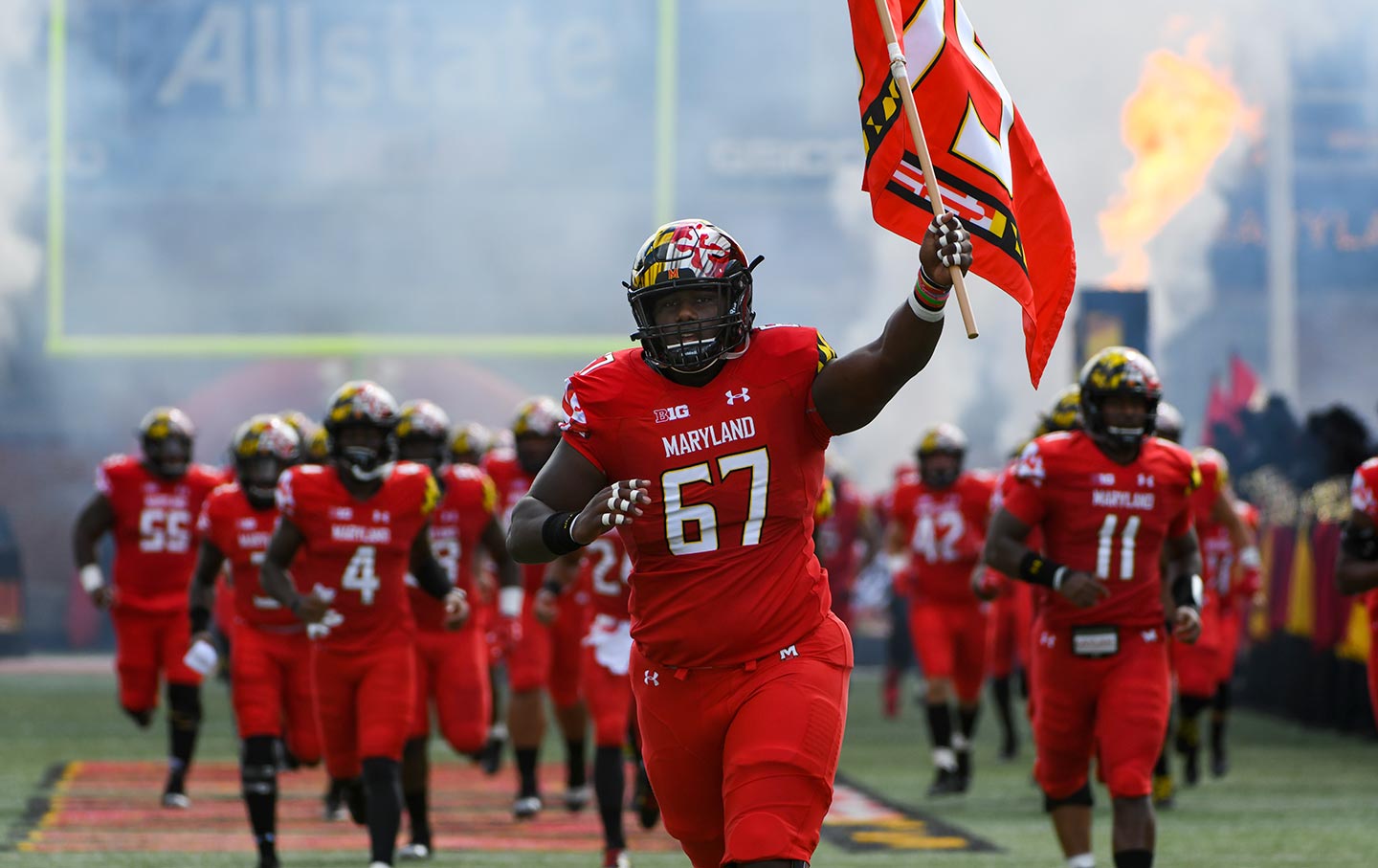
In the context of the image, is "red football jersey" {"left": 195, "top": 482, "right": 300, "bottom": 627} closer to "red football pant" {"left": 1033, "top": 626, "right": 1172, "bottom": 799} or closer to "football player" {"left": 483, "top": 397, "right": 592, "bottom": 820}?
"football player" {"left": 483, "top": 397, "right": 592, "bottom": 820}

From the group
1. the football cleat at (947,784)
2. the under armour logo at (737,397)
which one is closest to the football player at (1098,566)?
the under armour logo at (737,397)

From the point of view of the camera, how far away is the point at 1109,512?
7.88m

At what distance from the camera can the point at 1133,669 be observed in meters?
7.69

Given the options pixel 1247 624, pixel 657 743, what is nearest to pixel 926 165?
pixel 657 743

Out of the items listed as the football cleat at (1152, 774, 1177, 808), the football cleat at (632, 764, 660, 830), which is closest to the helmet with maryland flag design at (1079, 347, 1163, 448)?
the football cleat at (632, 764, 660, 830)

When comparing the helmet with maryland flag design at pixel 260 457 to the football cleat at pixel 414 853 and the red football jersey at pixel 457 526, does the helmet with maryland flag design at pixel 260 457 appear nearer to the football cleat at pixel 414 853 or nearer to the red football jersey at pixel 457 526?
the red football jersey at pixel 457 526

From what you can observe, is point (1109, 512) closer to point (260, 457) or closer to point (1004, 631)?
point (260, 457)

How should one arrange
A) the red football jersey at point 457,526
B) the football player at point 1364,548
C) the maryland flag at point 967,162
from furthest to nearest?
the red football jersey at point 457,526
the football player at point 1364,548
the maryland flag at point 967,162

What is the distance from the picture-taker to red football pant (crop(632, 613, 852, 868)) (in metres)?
5.23

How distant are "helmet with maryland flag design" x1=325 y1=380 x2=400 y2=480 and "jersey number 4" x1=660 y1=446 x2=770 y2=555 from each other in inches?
130

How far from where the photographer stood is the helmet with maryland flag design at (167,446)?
12.0m

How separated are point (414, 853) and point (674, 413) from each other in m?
4.77

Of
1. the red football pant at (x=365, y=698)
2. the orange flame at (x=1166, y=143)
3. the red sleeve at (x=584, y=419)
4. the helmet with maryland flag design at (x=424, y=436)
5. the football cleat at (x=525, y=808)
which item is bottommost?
the football cleat at (x=525, y=808)

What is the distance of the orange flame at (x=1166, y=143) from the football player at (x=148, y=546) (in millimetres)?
14356
